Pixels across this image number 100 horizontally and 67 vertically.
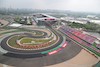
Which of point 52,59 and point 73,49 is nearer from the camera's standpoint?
point 52,59

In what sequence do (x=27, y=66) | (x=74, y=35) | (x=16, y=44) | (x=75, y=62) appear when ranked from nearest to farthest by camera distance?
(x=27, y=66)
(x=75, y=62)
(x=16, y=44)
(x=74, y=35)

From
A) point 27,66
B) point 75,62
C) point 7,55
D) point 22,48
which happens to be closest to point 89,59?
point 75,62

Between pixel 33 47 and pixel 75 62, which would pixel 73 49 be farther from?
pixel 33 47

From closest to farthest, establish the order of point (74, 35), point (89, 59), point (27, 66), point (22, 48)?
point (27, 66) → point (89, 59) → point (22, 48) → point (74, 35)

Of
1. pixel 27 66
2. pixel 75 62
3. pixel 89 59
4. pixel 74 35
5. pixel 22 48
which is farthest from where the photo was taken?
pixel 74 35

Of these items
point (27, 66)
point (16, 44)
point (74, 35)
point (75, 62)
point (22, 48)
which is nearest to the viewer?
point (27, 66)

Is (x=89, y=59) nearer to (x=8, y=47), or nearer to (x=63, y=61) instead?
(x=63, y=61)

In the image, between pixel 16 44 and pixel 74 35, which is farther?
pixel 74 35

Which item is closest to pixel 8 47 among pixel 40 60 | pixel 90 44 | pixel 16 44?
pixel 16 44
